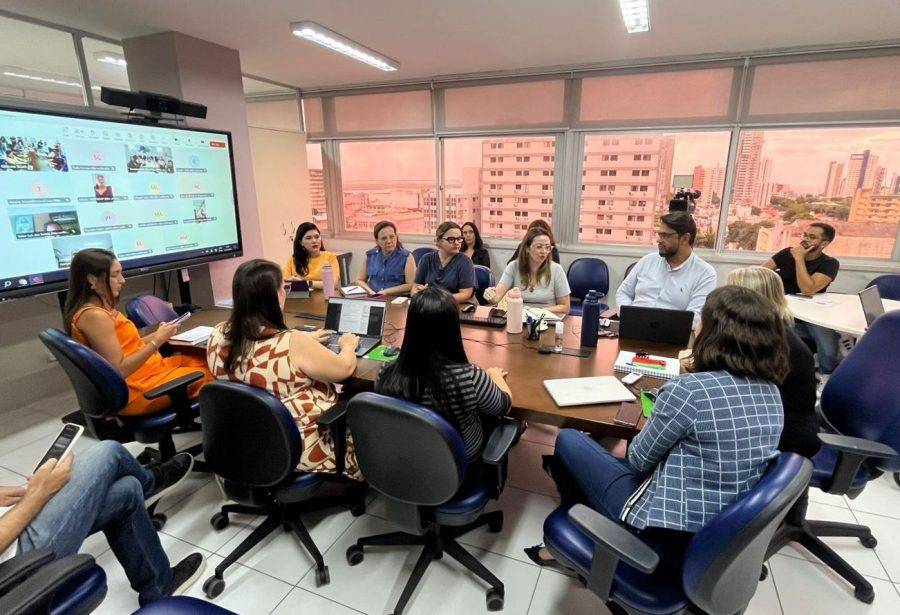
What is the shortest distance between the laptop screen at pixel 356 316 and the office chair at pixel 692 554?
1.42 meters

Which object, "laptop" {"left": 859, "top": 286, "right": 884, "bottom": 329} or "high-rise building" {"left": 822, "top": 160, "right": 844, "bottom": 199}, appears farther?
"high-rise building" {"left": 822, "top": 160, "right": 844, "bottom": 199}

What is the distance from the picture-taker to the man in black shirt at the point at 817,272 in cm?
366

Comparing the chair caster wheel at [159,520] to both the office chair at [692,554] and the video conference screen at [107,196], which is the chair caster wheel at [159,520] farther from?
the office chair at [692,554]

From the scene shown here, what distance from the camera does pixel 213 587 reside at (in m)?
1.81

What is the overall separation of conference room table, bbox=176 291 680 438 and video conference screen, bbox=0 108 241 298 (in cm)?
97

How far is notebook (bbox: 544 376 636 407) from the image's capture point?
172cm

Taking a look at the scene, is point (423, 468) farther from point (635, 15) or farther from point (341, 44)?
point (341, 44)

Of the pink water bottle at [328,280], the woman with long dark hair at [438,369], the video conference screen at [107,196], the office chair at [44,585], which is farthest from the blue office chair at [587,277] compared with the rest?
the office chair at [44,585]

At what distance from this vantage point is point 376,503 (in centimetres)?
233

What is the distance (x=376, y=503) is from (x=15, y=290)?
2.64 m

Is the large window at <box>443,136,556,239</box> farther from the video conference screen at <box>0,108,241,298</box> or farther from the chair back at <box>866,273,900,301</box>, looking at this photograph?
the chair back at <box>866,273,900,301</box>

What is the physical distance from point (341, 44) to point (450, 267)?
2.30m

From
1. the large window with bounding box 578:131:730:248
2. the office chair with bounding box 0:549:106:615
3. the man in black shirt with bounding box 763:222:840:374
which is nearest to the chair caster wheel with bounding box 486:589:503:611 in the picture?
the office chair with bounding box 0:549:106:615

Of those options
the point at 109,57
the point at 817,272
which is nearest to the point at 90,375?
the point at 109,57
